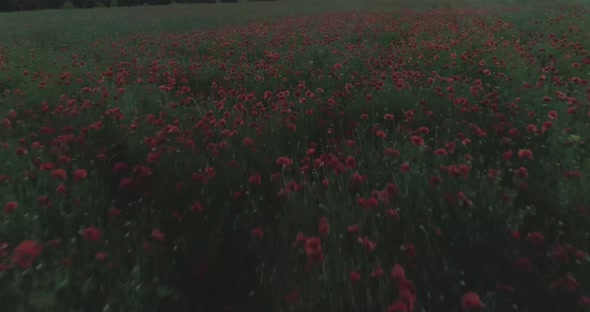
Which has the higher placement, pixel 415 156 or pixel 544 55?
pixel 544 55

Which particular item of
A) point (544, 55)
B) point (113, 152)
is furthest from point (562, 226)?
point (544, 55)

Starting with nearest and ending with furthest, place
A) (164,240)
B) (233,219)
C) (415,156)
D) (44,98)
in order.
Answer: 1. (164,240)
2. (233,219)
3. (415,156)
4. (44,98)

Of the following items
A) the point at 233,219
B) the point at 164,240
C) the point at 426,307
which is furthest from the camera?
the point at 233,219

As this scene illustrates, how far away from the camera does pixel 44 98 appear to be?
4.01m

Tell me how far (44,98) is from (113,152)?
197 cm

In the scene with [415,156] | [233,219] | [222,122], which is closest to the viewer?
[233,219]

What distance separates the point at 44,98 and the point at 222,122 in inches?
101

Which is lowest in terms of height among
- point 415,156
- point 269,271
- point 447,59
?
point 269,271

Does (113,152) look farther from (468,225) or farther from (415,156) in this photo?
(468,225)

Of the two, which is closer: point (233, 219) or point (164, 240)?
point (164, 240)

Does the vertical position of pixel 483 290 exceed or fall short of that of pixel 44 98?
it falls short

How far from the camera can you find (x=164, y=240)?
6.09 feet

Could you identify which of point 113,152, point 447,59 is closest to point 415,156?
point 113,152

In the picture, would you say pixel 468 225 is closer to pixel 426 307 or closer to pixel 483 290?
pixel 483 290
